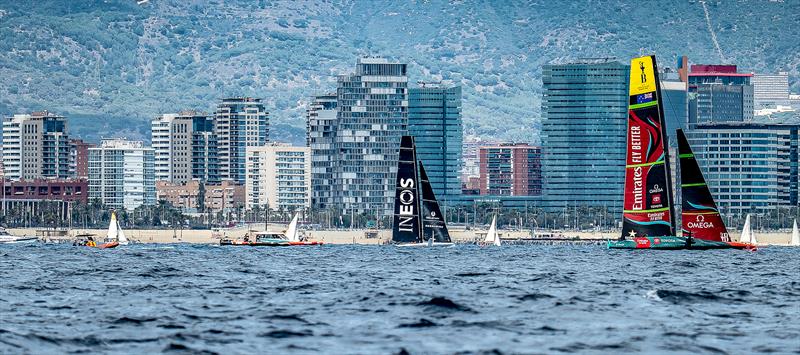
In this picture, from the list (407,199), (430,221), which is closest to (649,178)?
(407,199)

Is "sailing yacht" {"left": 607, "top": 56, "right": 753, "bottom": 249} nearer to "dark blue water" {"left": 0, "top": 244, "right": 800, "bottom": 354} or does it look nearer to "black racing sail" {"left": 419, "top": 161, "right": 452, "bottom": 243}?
"dark blue water" {"left": 0, "top": 244, "right": 800, "bottom": 354}

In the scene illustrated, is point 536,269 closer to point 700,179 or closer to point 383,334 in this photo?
point 700,179

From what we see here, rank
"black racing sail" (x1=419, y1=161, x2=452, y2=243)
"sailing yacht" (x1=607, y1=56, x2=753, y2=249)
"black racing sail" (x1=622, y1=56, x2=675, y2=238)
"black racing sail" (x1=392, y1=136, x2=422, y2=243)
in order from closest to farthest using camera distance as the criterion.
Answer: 1. "black racing sail" (x1=622, y1=56, x2=675, y2=238)
2. "sailing yacht" (x1=607, y1=56, x2=753, y2=249)
3. "black racing sail" (x1=392, y1=136, x2=422, y2=243)
4. "black racing sail" (x1=419, y1=161, x2=452, y2=243)

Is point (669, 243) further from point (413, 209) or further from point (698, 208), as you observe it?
point (413, 209)

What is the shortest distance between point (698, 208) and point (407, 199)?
5660 centimetres

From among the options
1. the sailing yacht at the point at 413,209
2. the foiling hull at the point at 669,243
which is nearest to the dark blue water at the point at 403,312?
the foiling hull at the point at 669,243

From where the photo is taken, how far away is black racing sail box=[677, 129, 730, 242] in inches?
5615

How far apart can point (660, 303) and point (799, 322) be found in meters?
9.17

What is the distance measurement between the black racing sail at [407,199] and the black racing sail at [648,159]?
5385 centimetres

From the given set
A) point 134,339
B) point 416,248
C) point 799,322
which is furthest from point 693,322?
point 416,248

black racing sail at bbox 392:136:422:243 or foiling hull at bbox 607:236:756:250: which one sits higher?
black racing sail at bbox 392:136:422:243

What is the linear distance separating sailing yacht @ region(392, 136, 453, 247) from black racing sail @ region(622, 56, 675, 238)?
53.3 meters

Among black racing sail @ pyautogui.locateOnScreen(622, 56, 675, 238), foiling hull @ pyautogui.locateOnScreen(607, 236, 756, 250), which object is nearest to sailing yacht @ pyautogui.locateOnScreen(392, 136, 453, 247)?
foiling hull @ pyautogui.locateOnScreen(607, 236, 756, 250)

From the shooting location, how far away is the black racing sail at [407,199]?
627 ft
